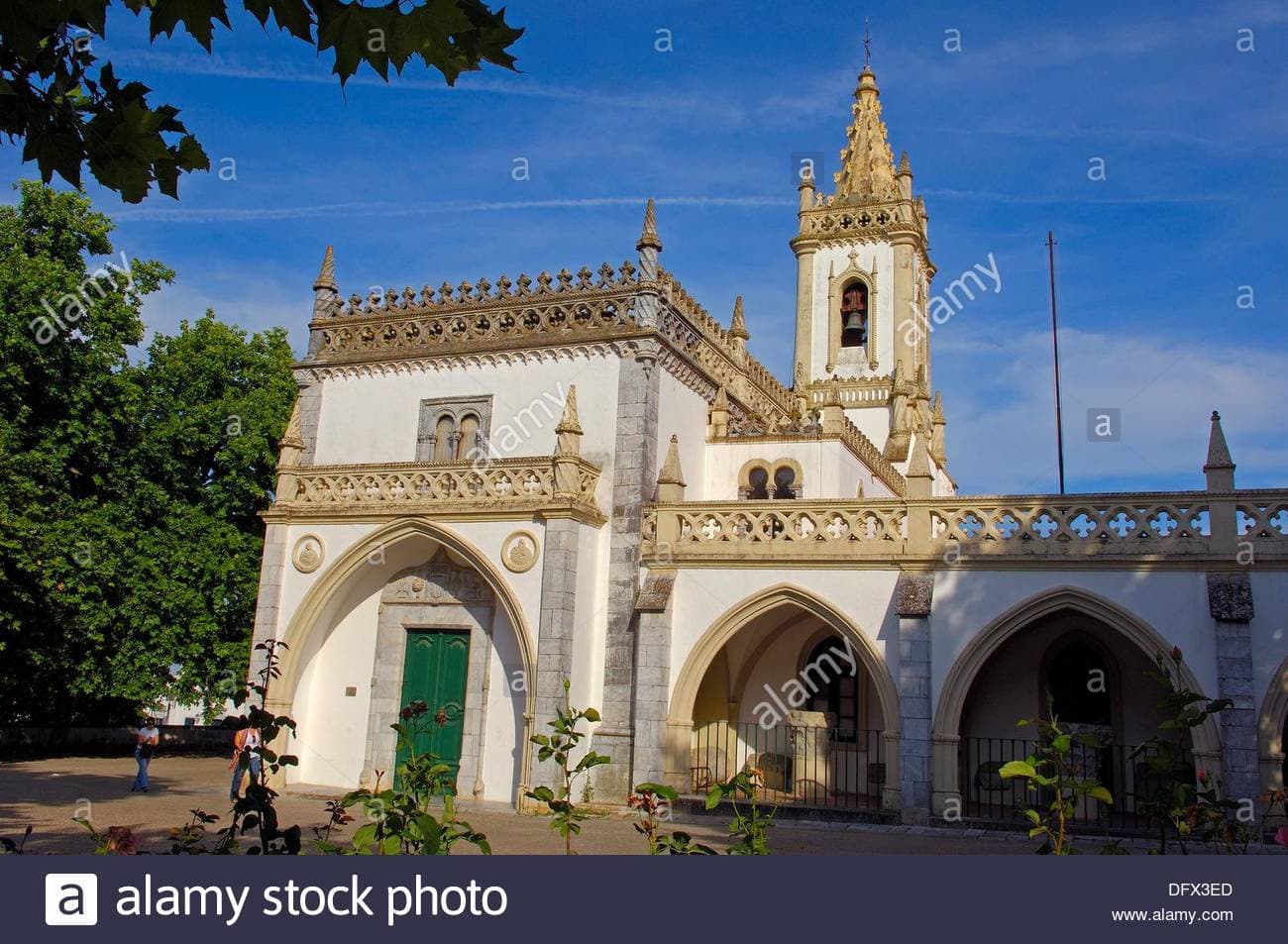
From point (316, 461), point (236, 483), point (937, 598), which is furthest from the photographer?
point (236, 483)

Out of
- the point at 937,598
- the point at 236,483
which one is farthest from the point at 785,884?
the point at 236,483

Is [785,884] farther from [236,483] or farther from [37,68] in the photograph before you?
[236,483]

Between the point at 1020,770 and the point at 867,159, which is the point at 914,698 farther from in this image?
the point at 867,159

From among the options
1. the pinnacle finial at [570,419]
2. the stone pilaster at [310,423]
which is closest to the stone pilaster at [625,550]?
the pinnacle finial at [570,419]

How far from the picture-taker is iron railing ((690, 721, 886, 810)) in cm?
1884

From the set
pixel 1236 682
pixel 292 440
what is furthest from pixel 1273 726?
pixel 292 440

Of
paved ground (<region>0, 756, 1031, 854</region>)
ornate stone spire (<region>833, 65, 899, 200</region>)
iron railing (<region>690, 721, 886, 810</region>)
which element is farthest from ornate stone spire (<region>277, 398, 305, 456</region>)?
ornate stone spire (<region>833, 65, 899, 200</region>)

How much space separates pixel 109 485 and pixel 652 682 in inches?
565

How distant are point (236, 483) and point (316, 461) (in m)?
5.56

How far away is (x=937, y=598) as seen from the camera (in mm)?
16641

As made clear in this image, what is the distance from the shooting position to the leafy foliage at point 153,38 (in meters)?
4.32

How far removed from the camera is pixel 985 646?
16.2 metres

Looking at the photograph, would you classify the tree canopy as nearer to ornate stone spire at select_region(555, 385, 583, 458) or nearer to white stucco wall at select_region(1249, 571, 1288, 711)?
ornate stone spire at select_region(555, 385, 583, 458)

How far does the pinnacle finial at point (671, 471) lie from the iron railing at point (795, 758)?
15.0ft
